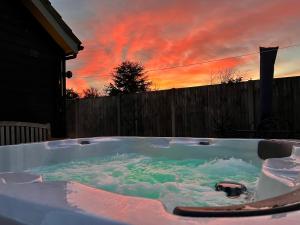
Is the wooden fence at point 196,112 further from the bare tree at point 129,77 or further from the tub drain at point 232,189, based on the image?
the bare tree at point 129,77

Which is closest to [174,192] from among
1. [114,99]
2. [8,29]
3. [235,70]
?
[8,29]

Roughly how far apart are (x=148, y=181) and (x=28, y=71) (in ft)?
14.3

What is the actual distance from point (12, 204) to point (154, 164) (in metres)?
3.05

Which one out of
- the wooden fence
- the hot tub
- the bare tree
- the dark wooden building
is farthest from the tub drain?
the bare tree

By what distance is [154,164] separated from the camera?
4.12 meters

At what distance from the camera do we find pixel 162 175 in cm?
337

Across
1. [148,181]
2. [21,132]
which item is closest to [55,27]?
[21,132]

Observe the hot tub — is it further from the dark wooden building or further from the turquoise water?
the dark wooden building

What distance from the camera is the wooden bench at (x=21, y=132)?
5.57m

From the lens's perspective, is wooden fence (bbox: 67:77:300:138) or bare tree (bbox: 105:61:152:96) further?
bare tree (bbox: 105:61:152:96)

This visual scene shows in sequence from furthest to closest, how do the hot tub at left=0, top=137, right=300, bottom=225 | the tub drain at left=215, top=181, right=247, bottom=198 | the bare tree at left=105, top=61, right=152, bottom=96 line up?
the bare tree at left=105, top=61, right=152, bottom=96 < the tub drain at left=215, top=181, right=247, bottom=198 < the hot tub at left=0, top=137, right=300, bottom=225

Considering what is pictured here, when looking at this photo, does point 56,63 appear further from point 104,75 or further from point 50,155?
point 104,75

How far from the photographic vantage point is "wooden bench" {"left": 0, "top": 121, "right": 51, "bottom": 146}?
18.3ft

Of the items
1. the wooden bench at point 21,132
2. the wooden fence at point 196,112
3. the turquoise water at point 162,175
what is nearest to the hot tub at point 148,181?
the turquoise water at point 162,175
